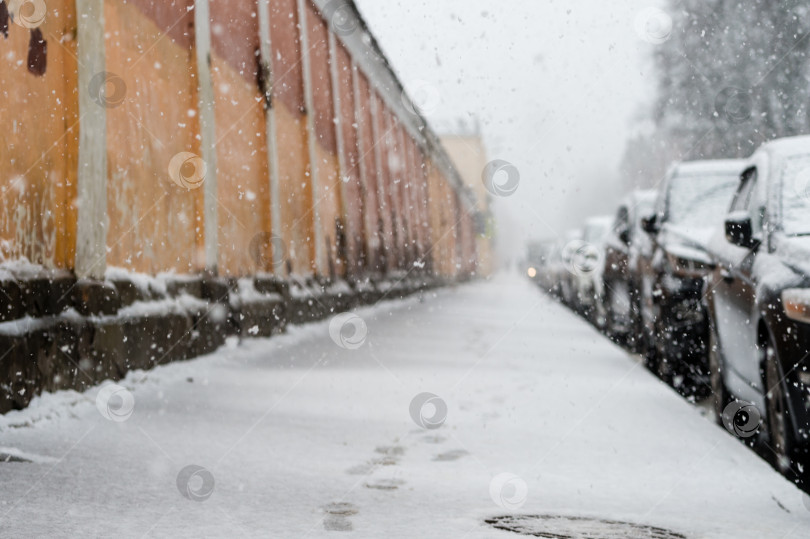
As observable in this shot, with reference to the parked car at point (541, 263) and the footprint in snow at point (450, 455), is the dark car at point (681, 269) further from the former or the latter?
the parked car at point (541, 263)

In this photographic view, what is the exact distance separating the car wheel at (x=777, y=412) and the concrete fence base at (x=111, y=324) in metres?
3.21

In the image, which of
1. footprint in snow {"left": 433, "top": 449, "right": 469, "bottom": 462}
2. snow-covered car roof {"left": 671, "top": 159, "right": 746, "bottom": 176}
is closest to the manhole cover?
footprint in snow {"left": 433, "top": 449, "right": 469, "bottom": 462}

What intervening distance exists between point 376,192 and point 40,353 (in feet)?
41.6

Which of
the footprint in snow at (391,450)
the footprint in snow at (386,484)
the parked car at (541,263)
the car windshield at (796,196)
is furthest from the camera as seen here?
the parked car at (541,263)

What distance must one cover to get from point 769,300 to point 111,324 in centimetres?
328

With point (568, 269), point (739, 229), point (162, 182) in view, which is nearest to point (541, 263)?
point (568, 269)

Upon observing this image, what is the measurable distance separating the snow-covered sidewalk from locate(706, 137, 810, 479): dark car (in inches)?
10.4

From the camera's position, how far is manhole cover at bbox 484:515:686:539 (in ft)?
9.36

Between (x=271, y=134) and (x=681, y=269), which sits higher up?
(x=271, y=134)

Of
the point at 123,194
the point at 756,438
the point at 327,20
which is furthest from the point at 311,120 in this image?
the point at 756,438

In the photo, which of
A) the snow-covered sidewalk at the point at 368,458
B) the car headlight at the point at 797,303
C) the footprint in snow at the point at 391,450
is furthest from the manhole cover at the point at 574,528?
the car headlight at the point at 797,303

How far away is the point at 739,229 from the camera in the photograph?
16.1ft

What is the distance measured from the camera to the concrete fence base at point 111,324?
4207 mm

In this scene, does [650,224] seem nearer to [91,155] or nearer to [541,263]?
[91,155]
